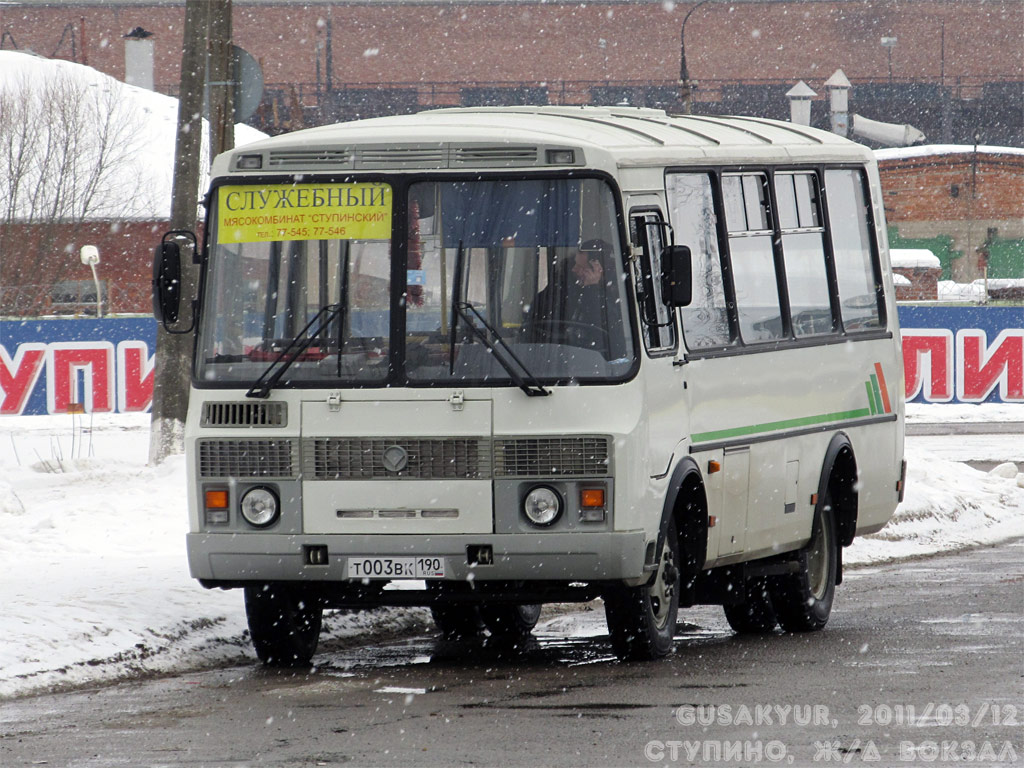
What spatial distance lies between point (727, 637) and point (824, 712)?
3.34 meters

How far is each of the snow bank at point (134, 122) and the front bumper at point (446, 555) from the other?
1422 inches

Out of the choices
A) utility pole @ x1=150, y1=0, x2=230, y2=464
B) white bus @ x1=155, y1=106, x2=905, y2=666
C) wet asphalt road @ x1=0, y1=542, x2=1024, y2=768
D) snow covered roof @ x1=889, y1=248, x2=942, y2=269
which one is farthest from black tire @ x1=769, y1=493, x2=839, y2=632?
snow covered roof @ x1=889, y1=248, x2=942, y2=269

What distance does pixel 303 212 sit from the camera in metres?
9.48

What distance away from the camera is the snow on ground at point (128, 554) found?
9680mm

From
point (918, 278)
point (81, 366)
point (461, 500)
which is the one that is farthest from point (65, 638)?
point (918, 278)

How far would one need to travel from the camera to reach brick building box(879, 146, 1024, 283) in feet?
198

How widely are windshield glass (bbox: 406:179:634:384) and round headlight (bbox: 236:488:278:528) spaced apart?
895mm

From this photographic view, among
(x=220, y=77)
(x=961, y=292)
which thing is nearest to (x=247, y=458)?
(x=220, y=77)

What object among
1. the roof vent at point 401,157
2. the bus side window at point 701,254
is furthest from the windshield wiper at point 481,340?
the bus side window at point 701,254

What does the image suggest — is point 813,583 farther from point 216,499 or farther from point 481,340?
point 216,499

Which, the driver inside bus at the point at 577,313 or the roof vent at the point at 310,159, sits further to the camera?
the roof vent at the point at 310,159

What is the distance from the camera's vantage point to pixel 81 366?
97.2 feet

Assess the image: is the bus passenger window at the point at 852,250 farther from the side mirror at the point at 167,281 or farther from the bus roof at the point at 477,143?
the side mirror at the point at 167,281

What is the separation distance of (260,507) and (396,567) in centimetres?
72
